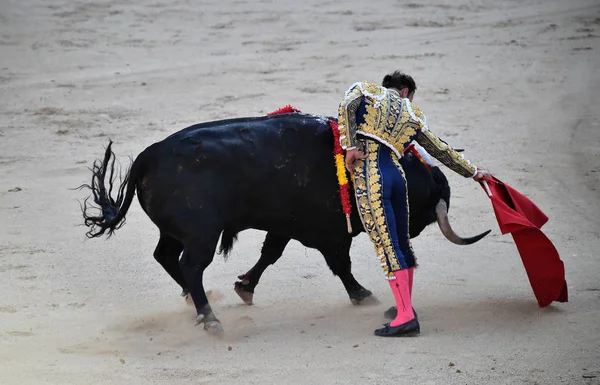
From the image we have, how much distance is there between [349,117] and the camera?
19.1ft

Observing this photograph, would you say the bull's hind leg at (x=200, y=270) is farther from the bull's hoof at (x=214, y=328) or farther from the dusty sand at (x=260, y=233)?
the dusty sand at (x=260, y=233)

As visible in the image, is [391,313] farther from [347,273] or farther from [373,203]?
[373,203]

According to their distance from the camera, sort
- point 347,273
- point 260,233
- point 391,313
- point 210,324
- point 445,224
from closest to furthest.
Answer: point 210,324, point 391,313, point 445,224, point 347,273, point 260,233

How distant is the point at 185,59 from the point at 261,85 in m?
1.32

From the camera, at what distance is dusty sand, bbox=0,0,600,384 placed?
5562 mm

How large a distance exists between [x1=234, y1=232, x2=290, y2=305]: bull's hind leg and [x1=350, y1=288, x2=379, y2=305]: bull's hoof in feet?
1.78

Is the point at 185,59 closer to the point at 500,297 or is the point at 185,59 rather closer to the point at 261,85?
the point at 261,85

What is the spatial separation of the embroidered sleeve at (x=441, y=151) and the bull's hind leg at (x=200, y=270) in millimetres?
1272

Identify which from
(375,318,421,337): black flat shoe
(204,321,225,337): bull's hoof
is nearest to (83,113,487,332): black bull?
(204,321,225,337): bull's hoof

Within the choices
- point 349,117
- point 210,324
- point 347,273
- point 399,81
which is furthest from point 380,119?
point 210,324

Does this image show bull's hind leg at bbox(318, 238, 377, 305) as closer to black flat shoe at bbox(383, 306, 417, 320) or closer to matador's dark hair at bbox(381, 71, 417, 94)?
black flat shoe at bbox(383, 306, 417, 320)

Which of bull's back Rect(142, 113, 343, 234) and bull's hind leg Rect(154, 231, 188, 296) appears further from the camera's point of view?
bull's hind leg Rect(154, 231, 188, 296)

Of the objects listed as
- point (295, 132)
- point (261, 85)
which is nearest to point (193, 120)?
point (261, 85)

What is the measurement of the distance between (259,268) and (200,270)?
2.49ft
